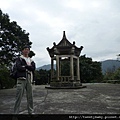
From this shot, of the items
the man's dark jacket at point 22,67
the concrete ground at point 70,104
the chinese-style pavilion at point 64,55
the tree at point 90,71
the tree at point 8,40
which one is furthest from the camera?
the tree at point 90,71

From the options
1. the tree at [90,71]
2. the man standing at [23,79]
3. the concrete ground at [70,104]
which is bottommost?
the concrete ground at [70,104]

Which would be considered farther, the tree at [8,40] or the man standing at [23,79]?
the tree at [8,40]

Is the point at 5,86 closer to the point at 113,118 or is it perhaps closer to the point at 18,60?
the point at 18,60

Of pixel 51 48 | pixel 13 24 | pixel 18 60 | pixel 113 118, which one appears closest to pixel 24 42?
pixel 13 24

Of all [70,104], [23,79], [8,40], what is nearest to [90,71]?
[8,40]

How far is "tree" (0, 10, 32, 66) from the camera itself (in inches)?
398

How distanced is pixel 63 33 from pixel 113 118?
10.3m

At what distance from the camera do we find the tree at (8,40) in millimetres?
10109

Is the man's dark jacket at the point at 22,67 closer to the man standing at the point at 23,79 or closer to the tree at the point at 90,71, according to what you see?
the man standing at the point at 23,79

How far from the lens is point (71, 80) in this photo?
12.4m

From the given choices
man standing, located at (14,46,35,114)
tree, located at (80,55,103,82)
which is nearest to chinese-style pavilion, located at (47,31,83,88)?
man standing, located at (14,46,35,114)

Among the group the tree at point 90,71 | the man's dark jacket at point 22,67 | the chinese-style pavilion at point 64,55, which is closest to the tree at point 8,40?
the chinese-style pavilion at point 64,55

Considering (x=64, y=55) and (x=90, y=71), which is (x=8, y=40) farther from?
(x=90, y=71)

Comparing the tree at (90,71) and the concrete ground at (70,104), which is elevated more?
the tree at (90,71)
